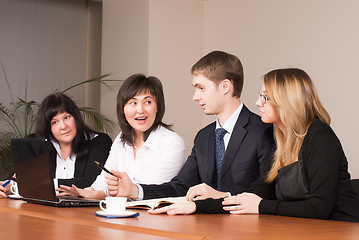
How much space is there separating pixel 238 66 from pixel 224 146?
439 millimetres

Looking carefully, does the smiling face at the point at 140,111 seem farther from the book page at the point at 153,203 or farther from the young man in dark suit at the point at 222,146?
the book page at the point at 153,203

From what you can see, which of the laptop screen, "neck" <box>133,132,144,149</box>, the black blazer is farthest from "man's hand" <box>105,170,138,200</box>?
the black blazer

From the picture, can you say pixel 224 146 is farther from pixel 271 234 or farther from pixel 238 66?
pixel 271 234

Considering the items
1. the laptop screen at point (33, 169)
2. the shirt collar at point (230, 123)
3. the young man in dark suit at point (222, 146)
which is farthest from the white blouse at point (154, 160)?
the laptop screen at point (33, 169)

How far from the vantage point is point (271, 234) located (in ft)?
5.01

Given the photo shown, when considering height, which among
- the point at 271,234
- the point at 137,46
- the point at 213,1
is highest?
the point at 213,1

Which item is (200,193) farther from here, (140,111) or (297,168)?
(140,111)

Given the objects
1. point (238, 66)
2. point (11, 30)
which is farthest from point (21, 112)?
point (238, 66)

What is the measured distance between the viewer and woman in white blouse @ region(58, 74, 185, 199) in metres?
3.14

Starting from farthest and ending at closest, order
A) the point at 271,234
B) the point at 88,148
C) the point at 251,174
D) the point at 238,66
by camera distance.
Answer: the point at 88,148
the point at 238,66
the point at 251,174
the point at 271,234

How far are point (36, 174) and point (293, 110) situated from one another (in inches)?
45.2

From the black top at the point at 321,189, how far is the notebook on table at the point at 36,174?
663 mm

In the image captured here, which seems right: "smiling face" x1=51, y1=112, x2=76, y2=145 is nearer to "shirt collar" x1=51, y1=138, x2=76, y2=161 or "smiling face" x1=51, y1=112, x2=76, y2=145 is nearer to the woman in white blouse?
"shirt collar" x1=51, y1=138, x2=76, y2=161

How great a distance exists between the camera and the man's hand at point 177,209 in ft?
6.65
